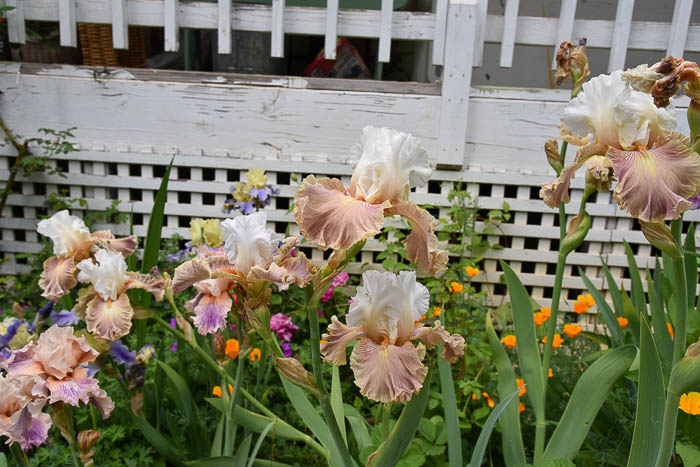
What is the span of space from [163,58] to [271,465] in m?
3.78

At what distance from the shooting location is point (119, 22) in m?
2.48

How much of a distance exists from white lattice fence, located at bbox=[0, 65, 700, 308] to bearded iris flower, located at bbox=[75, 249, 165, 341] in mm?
1454

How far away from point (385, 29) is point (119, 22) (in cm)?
116

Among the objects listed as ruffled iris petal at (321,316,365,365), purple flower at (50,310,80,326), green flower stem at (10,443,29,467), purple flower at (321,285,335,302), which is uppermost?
ruffled iris petal at (321,316,365,365)

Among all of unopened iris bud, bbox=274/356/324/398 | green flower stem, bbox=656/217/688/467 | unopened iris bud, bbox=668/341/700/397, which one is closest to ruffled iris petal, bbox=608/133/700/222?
green flower stem, bbox=656/217/688/467

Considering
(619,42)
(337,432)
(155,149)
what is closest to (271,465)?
(337,432)

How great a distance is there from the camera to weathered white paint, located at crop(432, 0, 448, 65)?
7.93 ft

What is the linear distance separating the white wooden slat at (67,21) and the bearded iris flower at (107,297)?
5.64ft

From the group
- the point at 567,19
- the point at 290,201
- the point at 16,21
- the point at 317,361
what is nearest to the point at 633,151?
the point at 317,361

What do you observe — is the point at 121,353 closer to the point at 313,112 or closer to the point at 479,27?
the point at 313,112

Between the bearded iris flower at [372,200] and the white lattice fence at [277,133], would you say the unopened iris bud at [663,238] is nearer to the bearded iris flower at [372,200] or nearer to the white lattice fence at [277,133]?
the bearded iris flower at [372,200]

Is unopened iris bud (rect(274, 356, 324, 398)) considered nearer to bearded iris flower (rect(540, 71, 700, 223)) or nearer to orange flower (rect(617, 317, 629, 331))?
bearded iris flower (rect(540, 71, 700, 223))

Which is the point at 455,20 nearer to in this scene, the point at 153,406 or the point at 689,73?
the point at 689,73

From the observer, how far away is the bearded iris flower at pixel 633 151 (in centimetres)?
75
